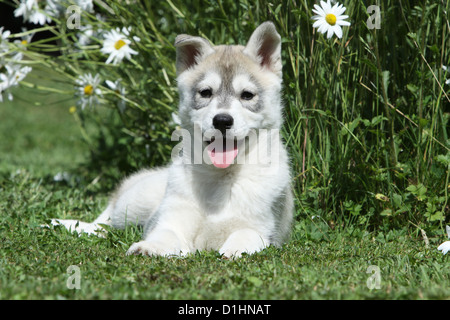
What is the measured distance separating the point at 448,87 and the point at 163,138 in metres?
2.55

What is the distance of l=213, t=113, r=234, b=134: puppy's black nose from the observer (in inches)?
132

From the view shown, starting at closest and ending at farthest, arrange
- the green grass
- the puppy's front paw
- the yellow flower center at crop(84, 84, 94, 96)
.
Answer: the green grass, the puppy's front paw, the yellow flower center at crop(84, 84, 94, 96)

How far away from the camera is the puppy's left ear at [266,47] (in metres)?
3.67

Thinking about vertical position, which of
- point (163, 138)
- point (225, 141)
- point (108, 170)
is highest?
point (225, 141)

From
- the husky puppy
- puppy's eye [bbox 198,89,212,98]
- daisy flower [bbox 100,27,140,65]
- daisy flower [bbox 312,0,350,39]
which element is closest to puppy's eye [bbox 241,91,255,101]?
the husky puppy

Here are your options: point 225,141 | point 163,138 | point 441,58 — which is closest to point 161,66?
point 163,138

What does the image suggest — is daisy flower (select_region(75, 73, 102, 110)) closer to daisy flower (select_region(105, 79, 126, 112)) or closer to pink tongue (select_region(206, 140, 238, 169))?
daisy flower (select_region(105, 79, 126, 112))

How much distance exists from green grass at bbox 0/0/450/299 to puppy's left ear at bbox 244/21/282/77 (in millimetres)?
282

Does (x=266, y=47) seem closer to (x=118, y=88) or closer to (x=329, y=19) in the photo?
(x=329, y=19)

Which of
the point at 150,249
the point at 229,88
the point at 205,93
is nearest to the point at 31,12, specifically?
the point at 205,93

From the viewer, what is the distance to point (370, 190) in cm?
416

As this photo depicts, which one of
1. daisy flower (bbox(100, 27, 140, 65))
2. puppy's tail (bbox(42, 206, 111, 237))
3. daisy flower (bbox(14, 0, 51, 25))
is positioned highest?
daisy flower (bbox(14, 0, 51, 25))
